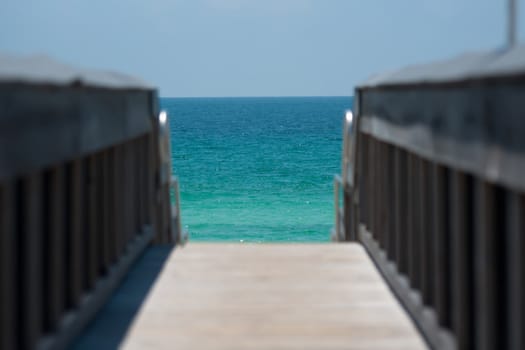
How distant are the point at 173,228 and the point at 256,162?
2022 inches

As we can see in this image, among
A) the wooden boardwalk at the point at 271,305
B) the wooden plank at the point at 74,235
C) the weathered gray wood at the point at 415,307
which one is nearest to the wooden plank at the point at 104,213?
the wooden boardwalk at the point at 271,305

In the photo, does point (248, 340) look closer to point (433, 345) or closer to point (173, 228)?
point (433, 345)

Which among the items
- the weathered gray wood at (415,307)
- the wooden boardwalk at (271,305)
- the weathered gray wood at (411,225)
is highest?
the weathered gray wood at (411,225)

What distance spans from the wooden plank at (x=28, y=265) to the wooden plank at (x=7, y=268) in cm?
11

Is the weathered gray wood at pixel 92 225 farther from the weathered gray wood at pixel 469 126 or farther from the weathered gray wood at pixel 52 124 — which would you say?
the weathered gray wood at pixel 469 126

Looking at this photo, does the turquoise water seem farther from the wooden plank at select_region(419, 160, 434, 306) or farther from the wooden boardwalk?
the wooden plank at select_region(419, 160, 434, 306)

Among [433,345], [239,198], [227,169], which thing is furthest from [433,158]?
[227,169]

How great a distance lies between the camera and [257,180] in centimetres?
5169

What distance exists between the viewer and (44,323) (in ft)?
15.4

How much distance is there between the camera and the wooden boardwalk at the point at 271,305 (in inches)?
207

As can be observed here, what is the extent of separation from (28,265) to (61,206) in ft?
2.53

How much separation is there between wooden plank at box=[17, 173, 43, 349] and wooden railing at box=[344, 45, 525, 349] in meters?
1.84

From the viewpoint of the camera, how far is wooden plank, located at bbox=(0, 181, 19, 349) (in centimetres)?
391

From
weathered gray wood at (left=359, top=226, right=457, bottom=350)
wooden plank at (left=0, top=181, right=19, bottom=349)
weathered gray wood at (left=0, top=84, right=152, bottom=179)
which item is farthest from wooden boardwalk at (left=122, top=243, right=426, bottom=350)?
wooden plank at (left=0, top=181, right=19, bottom=349)
